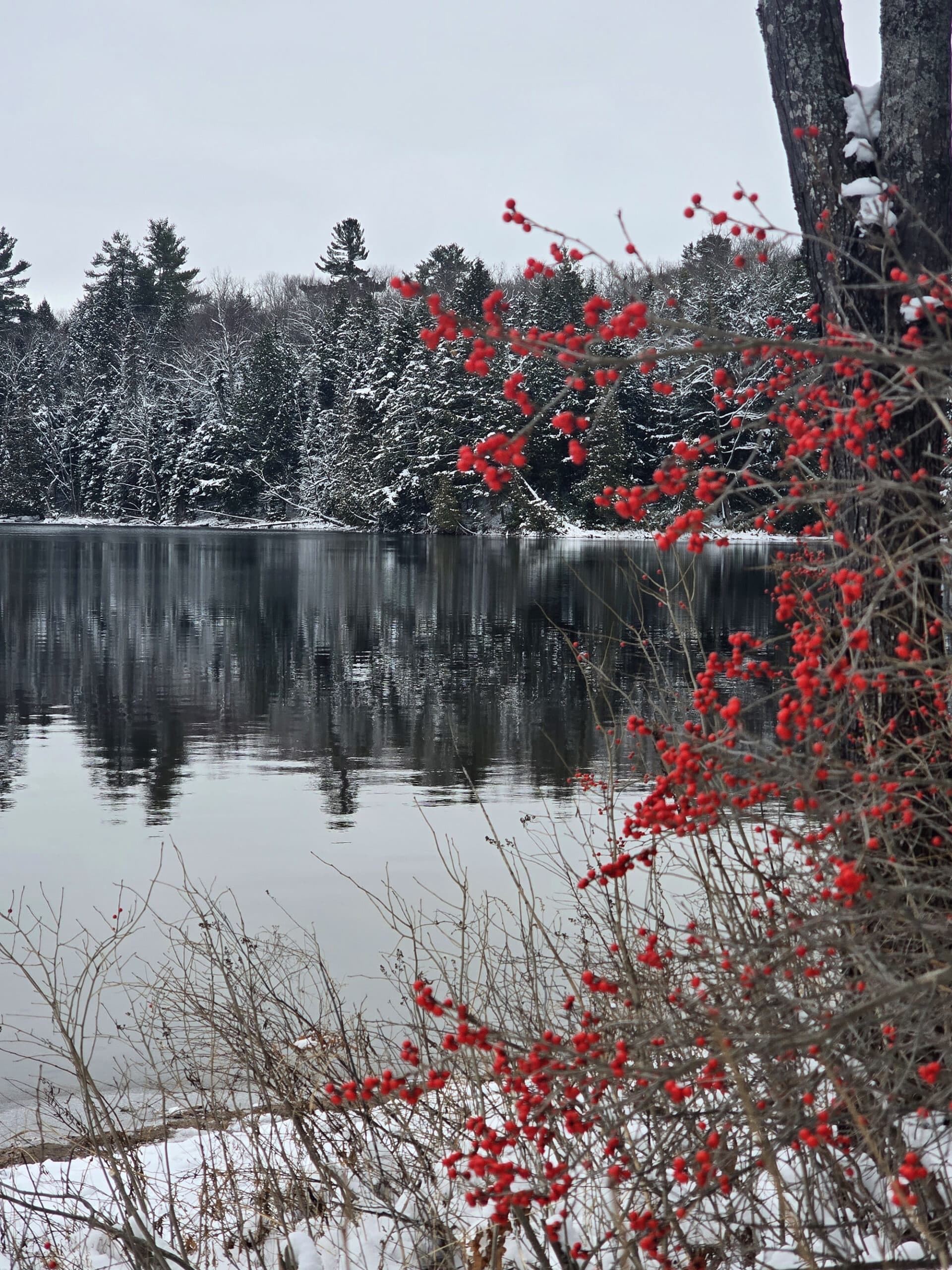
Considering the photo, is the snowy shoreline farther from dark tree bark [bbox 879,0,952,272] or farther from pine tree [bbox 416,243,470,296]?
dark tree bark [bbox 879,0,952,272]

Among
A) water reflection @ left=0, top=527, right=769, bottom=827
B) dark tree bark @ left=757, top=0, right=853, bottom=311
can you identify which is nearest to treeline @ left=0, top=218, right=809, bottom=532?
water reflection @ left=0, top=527, right=769, bottom=827

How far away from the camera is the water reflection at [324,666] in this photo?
11422 mm

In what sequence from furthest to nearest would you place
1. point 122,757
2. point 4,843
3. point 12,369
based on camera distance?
point 12,369, point 122,757, point 4,843

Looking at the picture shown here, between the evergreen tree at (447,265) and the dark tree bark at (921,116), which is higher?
the evergreen tree at (447,265)

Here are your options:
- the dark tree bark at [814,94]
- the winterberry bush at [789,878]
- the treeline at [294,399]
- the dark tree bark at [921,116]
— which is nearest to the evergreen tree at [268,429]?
the treeline at [294,399]

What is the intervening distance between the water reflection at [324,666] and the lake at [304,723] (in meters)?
0.05

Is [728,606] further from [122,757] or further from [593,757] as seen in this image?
[122,757]

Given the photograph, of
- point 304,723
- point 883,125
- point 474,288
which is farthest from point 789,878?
point 474,288

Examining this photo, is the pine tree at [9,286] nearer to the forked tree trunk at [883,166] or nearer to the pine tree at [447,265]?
the pine tree at [447,265]

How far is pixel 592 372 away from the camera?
246 cm

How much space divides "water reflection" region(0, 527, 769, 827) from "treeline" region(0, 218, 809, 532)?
16909 mm

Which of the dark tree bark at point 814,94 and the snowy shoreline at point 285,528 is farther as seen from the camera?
the snowy shoreline at point 285,528

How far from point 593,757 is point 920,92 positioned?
7.67 m

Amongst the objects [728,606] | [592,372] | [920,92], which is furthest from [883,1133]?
[728,606]
